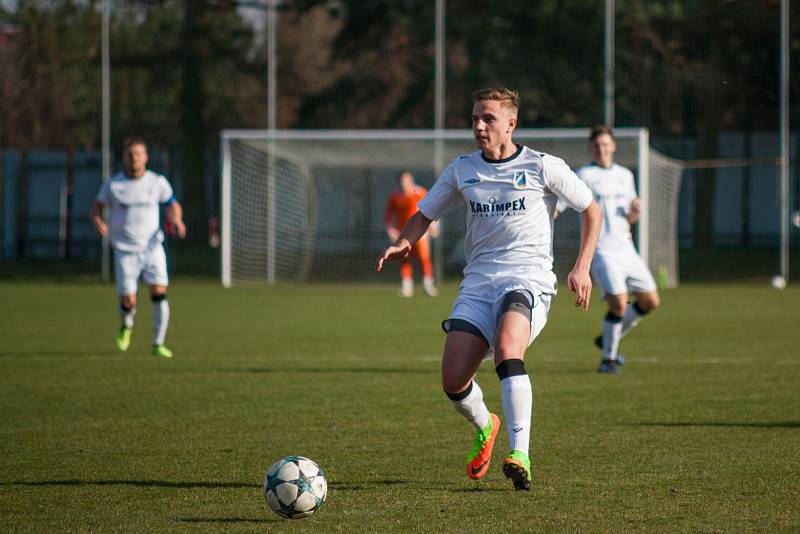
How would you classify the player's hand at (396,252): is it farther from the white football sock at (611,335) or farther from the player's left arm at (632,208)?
the player's left arm at (632,208)

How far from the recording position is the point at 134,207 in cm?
1320

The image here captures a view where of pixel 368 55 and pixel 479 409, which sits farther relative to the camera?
pixel 368 55

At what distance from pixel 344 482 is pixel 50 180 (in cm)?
3478

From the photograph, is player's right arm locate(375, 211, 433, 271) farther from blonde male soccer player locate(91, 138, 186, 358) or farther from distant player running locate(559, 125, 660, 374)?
blonde male soccer player locate(91, 138, 186, 358)

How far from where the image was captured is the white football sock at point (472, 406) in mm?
6426

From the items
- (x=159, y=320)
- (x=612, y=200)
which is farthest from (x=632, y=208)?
(x=159, y=320)

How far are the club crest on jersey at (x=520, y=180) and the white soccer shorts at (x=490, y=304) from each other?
0.49 metres

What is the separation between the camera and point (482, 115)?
6.29 meters

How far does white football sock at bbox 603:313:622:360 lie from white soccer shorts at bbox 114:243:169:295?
187 inches

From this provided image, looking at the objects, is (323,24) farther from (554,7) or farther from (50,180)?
(50,180)

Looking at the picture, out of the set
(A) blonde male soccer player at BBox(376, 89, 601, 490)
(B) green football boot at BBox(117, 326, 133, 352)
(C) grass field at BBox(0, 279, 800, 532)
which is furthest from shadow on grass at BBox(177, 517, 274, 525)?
(B) green football boot at BBox(117, 326, 133, 352)

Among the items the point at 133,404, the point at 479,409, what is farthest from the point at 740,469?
the point at 133,404

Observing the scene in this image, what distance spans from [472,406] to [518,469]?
622 mm

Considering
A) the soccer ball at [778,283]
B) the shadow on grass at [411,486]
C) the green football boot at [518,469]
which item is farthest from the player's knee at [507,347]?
the soccer ball at [778,283]
